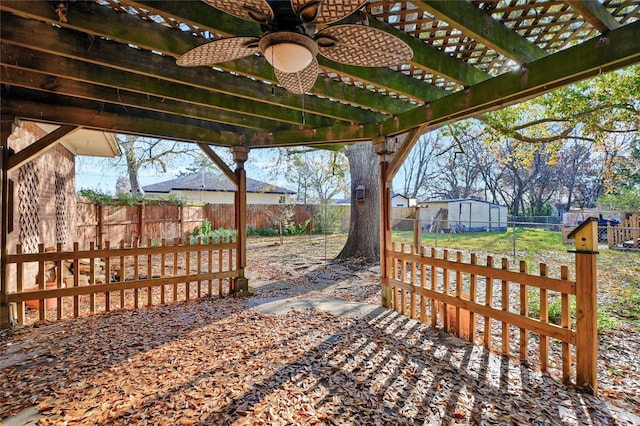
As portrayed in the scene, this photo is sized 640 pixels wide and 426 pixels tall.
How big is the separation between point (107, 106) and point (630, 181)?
71.2 ft

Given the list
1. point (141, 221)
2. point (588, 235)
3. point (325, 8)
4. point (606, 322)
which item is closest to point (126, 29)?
point (325, 8)

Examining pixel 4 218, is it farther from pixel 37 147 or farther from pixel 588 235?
pixel 588 235

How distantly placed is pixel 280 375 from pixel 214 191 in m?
19.3

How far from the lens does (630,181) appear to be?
51.4 ft

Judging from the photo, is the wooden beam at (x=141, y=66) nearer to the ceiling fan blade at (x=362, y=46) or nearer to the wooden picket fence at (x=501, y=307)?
the ceiling fan blade at (x=362, y=46)

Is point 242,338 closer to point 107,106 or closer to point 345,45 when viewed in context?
point 345,45

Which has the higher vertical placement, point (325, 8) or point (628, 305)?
point (325, 8)

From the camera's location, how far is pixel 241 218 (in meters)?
4.81

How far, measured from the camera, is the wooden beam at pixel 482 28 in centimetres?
189

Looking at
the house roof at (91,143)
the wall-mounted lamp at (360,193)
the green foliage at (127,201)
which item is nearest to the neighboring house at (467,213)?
the wall-mounted lamp at (360,193)

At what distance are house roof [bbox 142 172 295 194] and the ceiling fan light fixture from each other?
58.9 ft

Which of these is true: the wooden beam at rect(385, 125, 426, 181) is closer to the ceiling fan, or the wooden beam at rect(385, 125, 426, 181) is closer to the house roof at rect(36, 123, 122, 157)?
the ceiling fan

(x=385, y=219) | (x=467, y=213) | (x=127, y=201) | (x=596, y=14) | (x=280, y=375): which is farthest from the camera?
(x=467, y=213)

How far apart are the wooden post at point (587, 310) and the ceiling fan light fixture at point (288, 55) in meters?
2.30
